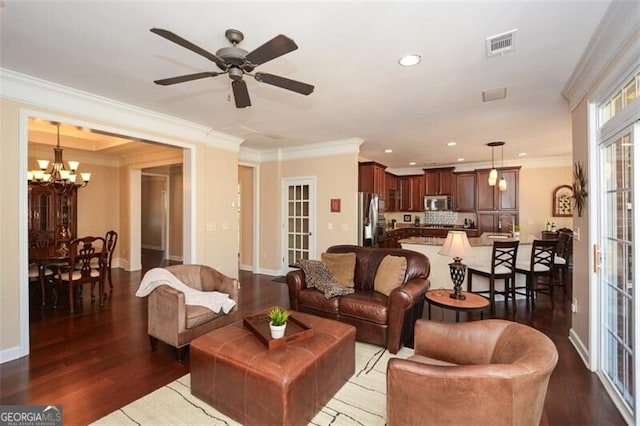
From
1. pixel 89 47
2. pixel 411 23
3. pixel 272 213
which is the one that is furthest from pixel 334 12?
pixel 272 213

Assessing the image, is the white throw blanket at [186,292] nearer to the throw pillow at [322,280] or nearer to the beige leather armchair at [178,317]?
the beige leather armchair at [178,317]

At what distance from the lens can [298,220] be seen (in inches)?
256

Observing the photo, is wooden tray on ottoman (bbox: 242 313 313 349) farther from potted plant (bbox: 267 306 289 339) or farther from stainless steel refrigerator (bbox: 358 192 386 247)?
stainless steel refrigerator (bbox: 358 192 386 247)

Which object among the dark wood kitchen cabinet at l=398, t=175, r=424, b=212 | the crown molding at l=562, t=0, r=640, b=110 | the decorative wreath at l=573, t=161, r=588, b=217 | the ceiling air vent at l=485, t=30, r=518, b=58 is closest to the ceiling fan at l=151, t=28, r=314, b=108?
the ceiling air vent at l=485, t=30, r=518, b=58

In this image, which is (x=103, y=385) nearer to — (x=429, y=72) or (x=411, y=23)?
(x=411, y=23)

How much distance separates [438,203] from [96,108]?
7.65 metres

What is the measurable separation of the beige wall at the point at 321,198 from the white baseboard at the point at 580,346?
3.22 meters

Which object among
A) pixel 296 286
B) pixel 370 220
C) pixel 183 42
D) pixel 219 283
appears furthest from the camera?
pixel 370 220

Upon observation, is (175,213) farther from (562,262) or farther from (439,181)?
(562,262)

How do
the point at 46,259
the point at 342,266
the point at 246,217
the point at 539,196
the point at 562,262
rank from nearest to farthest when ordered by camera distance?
the point at 342,266 < the point at 46,259 < the point at 562,262 < the point at 246,217 < the point at 539,196

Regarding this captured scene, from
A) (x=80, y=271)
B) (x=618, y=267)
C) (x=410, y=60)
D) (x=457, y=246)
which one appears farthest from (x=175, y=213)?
(x=618, y=267)

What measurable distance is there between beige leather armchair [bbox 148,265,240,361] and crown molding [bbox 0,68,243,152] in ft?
6.83

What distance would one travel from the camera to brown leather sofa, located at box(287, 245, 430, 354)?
307 cm

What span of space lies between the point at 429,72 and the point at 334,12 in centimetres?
128
